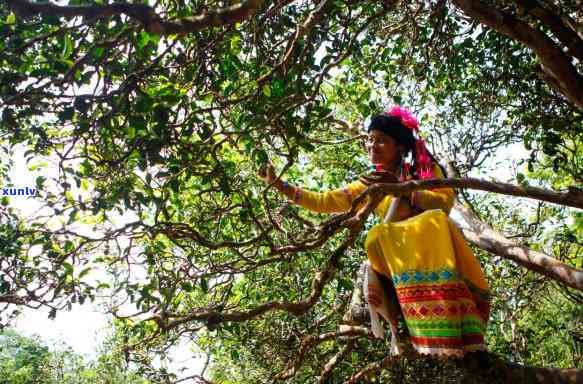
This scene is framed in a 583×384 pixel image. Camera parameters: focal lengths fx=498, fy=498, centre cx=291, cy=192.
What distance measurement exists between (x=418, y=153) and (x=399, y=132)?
0.62 ft

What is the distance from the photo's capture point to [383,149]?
11.0 ft

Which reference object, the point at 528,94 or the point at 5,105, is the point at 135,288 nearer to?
the point at 5,105

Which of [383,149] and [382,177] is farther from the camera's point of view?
[383,149]

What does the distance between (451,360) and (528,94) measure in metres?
3.41

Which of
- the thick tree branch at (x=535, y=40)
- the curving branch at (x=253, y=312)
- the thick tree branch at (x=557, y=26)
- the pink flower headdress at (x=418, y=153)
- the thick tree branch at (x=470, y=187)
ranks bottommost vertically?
the curving branch at (x=253, y=312)

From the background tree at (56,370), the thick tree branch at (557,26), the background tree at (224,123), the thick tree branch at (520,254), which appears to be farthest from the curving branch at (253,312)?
the background tree at (56,370)

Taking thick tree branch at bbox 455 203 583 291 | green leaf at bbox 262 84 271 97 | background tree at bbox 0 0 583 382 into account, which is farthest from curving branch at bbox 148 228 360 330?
thick tree branch at bbox 455 203 583 291

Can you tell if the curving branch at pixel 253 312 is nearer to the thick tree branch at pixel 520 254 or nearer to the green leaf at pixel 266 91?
the green leaf at pixel 266 91

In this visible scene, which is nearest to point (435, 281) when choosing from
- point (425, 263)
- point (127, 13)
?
point (425, 263)

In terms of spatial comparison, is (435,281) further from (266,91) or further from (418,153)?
(266,91)

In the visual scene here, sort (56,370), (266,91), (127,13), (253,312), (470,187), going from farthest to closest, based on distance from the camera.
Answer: (56,370), (253,312), (266,91), (470,187), (127,13)

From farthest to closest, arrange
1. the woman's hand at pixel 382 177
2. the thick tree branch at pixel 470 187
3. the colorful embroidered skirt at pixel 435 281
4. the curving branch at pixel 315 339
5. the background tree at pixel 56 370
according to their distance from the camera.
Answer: the background tree at pixel 56 370
the curving branch at pixel 315 339
the woman's hand at pixel 382 177
the colorful embroidered skirt at pixel 435 281
the thick tree branch at pixel 470 187

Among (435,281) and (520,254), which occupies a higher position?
(520,254)

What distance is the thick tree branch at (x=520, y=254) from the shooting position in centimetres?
336
